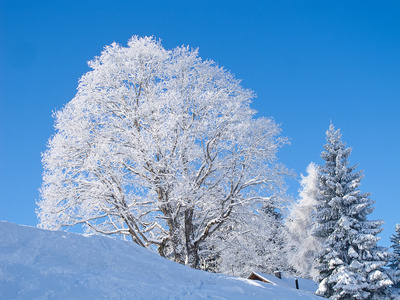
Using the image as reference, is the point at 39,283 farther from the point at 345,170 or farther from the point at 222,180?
the point at 345,170

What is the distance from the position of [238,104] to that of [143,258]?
904 cm

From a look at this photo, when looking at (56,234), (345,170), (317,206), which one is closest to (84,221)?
(56,234)

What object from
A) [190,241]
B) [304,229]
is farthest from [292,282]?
[190,241]

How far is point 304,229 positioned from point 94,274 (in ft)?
85.0

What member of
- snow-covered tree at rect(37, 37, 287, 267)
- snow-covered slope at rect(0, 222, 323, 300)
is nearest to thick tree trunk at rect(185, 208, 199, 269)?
snow-covered tree at rect(37, 37, 287, 267)

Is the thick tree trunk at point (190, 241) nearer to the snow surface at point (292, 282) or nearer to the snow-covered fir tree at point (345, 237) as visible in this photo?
the snow-covered fir tree at point (345, 237)

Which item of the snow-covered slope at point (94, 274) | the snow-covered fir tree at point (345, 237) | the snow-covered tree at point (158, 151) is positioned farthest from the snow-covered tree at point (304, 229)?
the snow-covered slope at point (94, 274)

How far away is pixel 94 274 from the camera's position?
17.2ft

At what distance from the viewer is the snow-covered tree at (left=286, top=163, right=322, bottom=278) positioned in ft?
84.4

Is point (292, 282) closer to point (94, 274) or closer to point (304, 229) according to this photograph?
point (304, 229)

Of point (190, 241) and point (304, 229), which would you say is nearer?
point (190, 241)

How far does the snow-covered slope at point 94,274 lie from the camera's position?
15.1 feet

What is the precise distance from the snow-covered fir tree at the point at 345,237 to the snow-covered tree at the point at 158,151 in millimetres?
5464

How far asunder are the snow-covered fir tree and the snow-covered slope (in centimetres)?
1148
